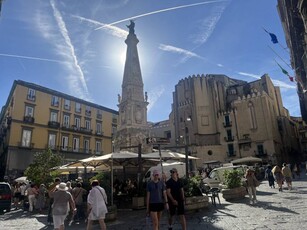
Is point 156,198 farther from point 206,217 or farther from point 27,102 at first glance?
point 27,102

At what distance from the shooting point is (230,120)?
137 feet

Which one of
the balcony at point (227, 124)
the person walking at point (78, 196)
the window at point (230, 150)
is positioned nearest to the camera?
the person walking at point (78, 196)

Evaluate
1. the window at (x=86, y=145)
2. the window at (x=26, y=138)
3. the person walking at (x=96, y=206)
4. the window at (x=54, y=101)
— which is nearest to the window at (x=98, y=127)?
the window at (x=86, y=145)

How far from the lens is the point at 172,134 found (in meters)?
49.8

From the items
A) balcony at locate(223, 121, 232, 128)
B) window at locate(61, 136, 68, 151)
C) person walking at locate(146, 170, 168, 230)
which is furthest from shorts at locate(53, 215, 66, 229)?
balcony at locate(223, 121, 232, 128)

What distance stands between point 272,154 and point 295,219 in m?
33.2

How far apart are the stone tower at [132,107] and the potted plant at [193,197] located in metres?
10.3

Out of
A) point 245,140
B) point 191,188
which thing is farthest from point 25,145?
point 245,140

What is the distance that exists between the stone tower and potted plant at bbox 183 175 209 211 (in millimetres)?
10309

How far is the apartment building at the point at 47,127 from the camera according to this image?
97.5 feet

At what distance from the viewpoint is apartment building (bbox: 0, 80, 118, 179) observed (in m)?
29.7

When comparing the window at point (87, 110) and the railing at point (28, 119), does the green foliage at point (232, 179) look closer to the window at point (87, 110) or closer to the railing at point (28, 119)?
the railing at point (28, 119)

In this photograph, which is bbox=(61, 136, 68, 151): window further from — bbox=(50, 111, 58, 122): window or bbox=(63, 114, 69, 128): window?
bbox=(50, 111, 58, 122): window

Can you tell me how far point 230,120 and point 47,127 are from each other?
29.0 metres
